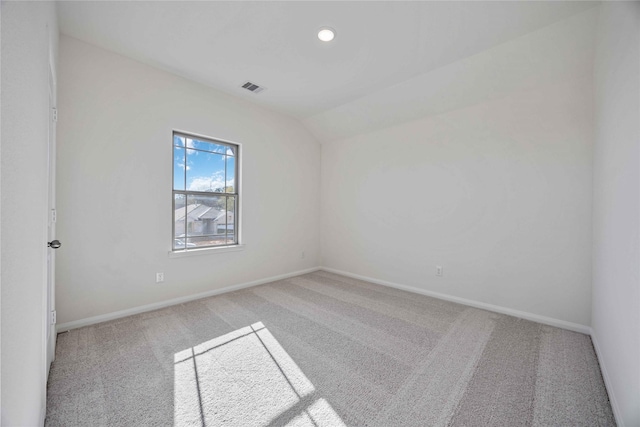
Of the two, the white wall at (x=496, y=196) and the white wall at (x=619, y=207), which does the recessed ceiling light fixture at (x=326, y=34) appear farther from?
the white wall at (x=619, y=207)

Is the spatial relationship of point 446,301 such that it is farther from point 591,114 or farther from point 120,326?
point 120,326

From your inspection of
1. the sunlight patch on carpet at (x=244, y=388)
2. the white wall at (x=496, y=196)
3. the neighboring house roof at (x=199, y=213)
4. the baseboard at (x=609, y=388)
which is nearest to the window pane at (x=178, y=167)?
the neighboring house roof at (x=199, y=213)

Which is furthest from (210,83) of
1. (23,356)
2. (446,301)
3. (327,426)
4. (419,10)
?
(446,301)

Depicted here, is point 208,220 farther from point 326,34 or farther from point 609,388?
point 609,388

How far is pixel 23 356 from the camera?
947 millimetres

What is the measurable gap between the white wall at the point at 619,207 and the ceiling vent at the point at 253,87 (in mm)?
3213

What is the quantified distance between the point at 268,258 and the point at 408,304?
215 centimetres

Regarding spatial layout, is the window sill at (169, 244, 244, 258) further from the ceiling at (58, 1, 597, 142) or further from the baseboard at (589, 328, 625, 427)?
the baseboard at (589, 328, 625, 427)

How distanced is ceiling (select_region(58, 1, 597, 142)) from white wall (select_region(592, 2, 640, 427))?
0.64 metres

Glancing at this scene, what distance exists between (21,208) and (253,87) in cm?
300

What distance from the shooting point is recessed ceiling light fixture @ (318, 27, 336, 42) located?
2350mm

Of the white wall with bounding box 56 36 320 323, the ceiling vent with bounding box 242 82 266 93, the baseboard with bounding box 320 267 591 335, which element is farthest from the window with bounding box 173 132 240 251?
the baseboard with bounding box 320 267 591 335

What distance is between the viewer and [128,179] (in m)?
2.82

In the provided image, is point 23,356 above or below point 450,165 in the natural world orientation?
below
